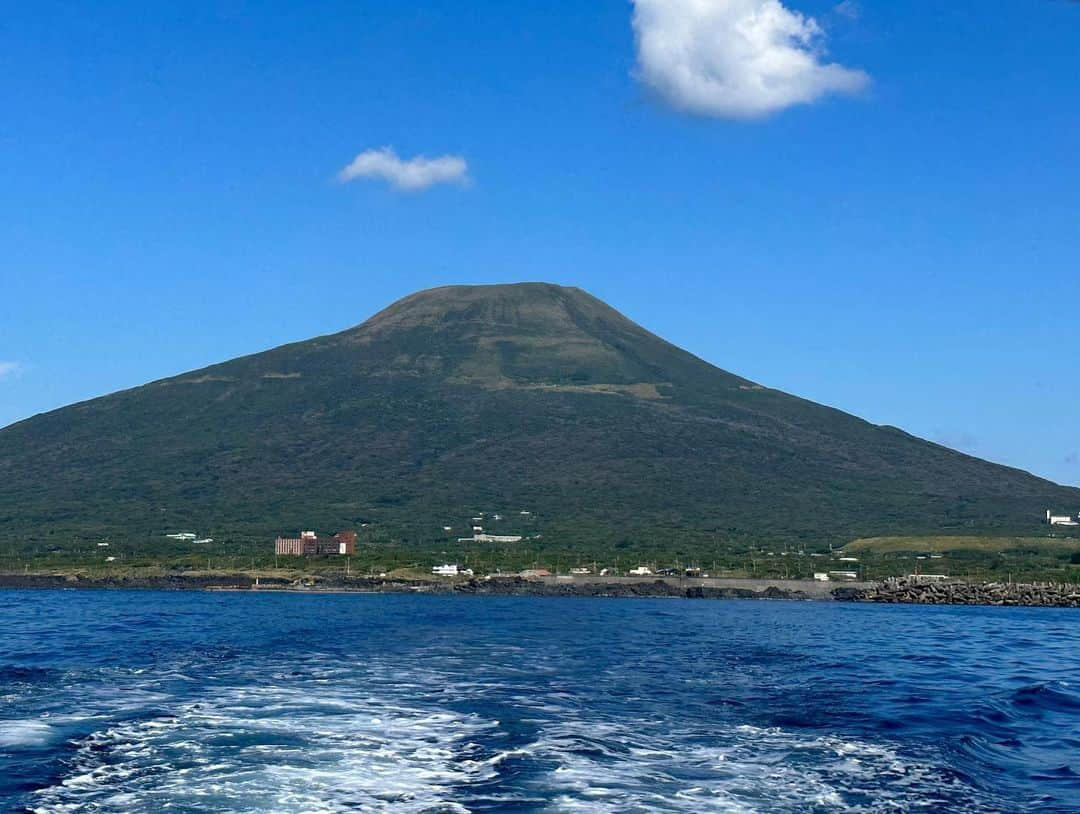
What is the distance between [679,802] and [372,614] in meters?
64.0

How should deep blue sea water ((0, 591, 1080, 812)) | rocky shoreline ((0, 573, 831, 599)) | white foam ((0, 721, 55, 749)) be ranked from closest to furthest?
deep blue sea water ((0, 591, 1080, 812)), white foam ((0, 721, 55, 749)), rocky shoreline ((0, 573, 831, 599))

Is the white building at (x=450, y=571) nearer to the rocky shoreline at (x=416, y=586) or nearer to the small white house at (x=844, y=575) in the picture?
the rocky shoreline at (x=416, y=586)

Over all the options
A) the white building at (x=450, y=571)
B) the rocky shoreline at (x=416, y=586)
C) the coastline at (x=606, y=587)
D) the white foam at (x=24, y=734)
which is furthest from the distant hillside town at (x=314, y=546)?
the white foam at (x=24, y=734)

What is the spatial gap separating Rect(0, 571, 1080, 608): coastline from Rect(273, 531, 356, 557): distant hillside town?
2349 cm

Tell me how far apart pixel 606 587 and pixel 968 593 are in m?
38.0

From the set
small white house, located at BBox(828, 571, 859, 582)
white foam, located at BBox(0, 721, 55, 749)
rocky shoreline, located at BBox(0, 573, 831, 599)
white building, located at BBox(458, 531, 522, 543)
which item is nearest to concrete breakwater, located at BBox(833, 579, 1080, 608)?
rocky shoreline, located at BBox(0, 573, 831, 599)

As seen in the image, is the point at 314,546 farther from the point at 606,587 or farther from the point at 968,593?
the point at 968,593

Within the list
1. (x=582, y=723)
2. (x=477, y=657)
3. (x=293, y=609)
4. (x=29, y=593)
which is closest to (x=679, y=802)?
(x=582, y=723)

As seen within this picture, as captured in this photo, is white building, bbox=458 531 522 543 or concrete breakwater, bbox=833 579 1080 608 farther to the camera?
white building, bbox=458 531 522 543

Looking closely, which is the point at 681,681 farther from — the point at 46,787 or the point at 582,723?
the point at 46,787

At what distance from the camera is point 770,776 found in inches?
1134

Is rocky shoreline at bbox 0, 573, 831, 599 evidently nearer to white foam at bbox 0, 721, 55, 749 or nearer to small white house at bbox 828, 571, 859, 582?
small white house at bbox 828, 571, 859, 582

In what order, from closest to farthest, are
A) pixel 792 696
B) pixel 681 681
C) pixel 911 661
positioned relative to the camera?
1. pixel 792 696
2. pixel 681 681
3. pixel 911 661

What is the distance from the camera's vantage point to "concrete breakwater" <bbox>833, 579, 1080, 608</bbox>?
11925cm
